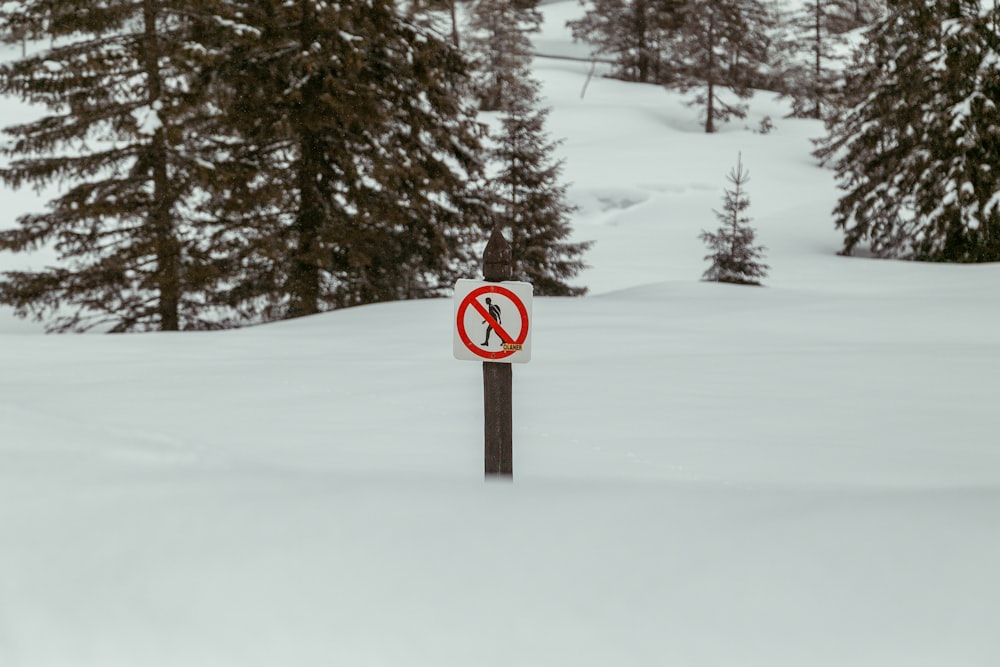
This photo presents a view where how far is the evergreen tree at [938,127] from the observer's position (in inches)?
838

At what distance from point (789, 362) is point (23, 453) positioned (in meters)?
5.98

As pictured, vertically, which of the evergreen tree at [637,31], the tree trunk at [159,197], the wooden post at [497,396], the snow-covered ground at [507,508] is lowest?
the snow-covered ground at [507,508]

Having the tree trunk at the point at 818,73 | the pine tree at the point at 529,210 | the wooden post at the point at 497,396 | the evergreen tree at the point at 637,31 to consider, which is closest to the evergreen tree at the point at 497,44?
the evergreen tree at the point at 637,31

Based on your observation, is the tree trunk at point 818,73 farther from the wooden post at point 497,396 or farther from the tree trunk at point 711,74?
the wooden post at point 497,396

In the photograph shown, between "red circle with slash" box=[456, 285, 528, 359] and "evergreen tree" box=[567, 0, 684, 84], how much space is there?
178ft

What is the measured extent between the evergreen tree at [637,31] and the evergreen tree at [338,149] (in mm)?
42854

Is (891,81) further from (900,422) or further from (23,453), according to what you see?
(23,453)

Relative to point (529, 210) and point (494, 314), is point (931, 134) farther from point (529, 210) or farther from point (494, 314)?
point (494, 314)

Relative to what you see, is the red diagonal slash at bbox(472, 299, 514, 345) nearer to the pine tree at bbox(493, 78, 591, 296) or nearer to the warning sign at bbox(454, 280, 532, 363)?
the warning sign at bbox(454, 280, 532, 363)

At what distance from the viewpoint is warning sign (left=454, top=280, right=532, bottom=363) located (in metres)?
3.65

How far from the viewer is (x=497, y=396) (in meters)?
3.86

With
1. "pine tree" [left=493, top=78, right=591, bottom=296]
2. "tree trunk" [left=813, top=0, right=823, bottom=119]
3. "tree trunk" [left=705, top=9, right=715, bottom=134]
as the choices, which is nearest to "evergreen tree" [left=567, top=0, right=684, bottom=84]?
"tree trunk" [left=813, top=0, right=823, bottom=119]

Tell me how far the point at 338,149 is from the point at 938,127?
15.0 metres

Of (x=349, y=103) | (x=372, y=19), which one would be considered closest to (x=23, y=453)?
(x=349, y=103)
